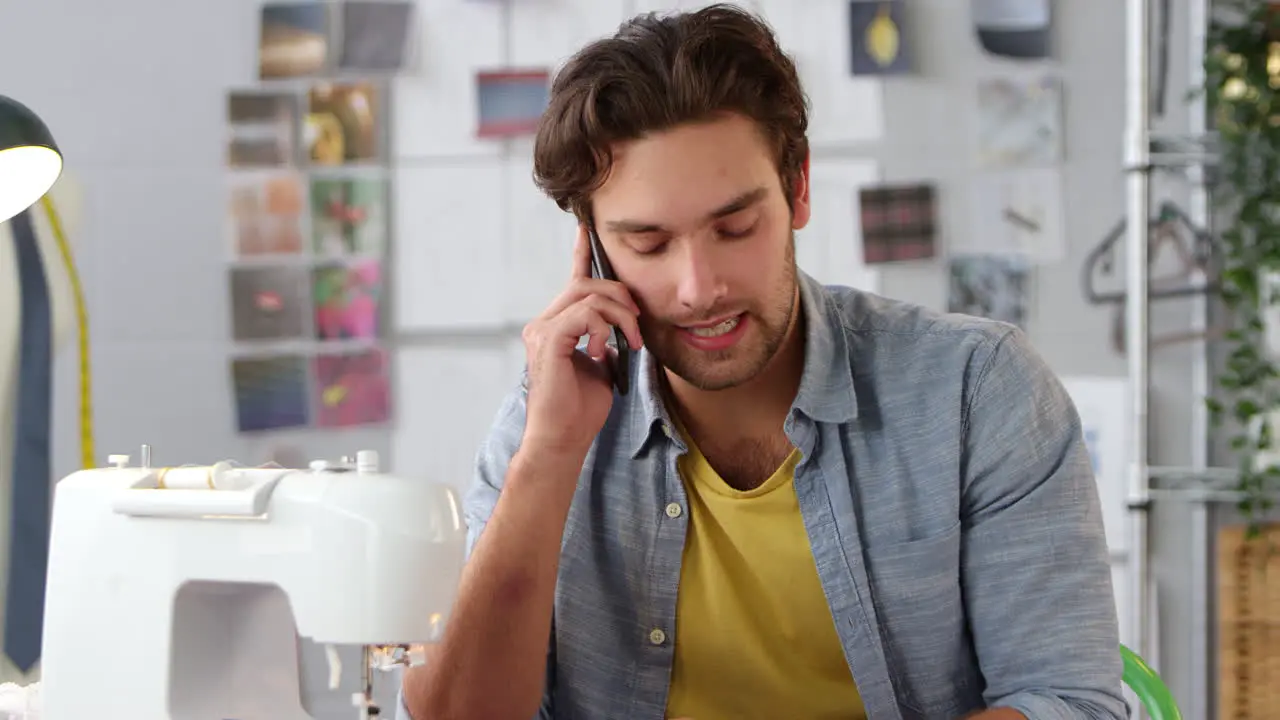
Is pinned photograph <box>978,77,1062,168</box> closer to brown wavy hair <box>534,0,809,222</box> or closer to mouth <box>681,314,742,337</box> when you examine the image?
brown wavy hair <box>534,0,809,222</box>

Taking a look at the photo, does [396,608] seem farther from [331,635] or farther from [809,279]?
[809,279]

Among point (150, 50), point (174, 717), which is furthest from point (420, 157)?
point (174, 717)

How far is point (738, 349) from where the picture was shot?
55.7 inches

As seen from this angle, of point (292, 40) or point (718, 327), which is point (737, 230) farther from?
point (292, 40)

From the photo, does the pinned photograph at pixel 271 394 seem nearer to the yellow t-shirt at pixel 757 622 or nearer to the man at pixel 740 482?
the man at pixel 740 482

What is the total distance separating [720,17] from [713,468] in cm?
51

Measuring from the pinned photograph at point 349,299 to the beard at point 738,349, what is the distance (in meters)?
1.45

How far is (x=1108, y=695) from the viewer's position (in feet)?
4.27

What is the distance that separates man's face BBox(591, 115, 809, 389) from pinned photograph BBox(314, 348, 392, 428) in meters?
1.44

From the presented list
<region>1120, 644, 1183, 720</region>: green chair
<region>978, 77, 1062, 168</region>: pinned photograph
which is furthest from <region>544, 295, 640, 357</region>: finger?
<region>978, 77, 1062, 168</region>: pinned photograph

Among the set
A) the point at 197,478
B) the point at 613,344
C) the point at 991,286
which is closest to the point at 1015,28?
the point at 991,286

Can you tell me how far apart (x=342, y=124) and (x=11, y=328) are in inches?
37.1

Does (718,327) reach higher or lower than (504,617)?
higher

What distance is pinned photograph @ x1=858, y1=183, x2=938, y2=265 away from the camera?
105 inches
